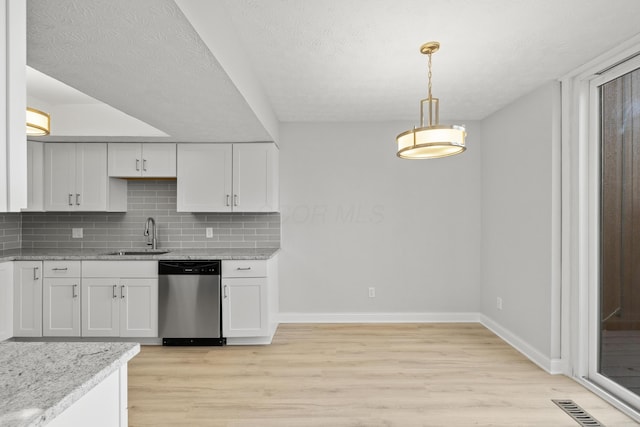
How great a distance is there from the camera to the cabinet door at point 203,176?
4148mm

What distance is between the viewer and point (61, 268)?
369 cm

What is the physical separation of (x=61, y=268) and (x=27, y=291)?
0.40 metres

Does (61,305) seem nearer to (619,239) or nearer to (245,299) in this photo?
(245,299)

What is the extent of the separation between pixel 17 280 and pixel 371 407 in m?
3.64

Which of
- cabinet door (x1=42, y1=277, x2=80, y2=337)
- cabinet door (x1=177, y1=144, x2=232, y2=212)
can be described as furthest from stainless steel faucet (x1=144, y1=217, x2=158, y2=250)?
cabinet door (x1=42, y1=277, x2=80, y2=337)

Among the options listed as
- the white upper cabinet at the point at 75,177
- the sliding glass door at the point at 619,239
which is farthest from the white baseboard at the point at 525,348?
the white upper cabinet at the point at 75,177

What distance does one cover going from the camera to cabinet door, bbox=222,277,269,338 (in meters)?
3.78

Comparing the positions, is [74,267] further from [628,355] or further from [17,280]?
[628,355]

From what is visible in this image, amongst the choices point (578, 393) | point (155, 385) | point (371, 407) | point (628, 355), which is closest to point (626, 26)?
point (628, 355)

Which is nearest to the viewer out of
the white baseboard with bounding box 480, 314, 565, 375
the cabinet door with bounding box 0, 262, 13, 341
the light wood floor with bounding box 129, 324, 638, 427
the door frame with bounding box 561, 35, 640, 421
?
the light wood floor with bounding box 129, 324, 638, 427

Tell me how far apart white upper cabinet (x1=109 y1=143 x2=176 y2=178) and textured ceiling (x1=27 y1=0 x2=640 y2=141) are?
74cm

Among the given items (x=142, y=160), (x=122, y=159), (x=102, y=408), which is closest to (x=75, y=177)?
(x=122, y=159)

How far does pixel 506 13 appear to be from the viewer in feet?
7.02

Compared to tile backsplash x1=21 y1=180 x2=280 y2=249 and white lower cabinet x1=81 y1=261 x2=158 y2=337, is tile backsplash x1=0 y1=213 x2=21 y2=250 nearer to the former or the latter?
tile backsplash x1=21 y1=180 x2=280 y2=249
